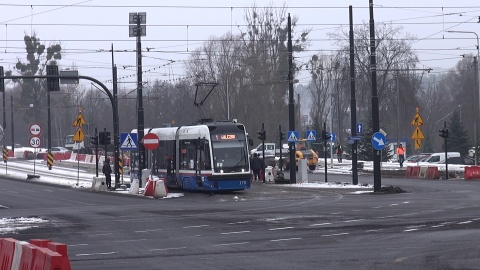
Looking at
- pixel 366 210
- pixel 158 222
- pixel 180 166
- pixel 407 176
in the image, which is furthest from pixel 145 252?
pixel 407 176

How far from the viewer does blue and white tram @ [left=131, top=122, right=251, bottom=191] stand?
3975 cm

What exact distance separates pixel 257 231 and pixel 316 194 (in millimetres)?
18119

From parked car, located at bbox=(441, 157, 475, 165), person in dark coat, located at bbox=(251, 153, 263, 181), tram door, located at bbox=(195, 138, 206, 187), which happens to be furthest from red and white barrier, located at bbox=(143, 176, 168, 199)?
parked car, located at bbox=(441, 157, 475, 165)

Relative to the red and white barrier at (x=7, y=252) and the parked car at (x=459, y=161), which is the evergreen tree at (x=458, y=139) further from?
the red and white barrier at (x=7, y=252)

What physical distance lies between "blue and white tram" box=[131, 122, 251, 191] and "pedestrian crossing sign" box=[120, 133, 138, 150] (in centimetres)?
228

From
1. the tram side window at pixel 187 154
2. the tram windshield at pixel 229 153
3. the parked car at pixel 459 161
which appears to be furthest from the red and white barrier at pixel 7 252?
Result: the parked car at pixel 459 161

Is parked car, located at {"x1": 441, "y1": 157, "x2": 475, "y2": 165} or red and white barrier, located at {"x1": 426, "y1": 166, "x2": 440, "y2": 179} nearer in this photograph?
red and white barrier, located at {"x1": 426, "y1": 166, "x2": 440, "y2": 179}

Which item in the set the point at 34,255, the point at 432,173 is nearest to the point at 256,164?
the point at 432,173

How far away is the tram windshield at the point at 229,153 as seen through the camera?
39844 mm

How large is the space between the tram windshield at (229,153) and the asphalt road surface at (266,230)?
50.7 inches

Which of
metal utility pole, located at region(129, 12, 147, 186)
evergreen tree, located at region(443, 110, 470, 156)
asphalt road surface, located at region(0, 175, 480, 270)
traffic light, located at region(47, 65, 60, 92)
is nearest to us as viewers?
asphalt road surface, located at region(0, 175, 480, 270)

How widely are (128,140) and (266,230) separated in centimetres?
2226

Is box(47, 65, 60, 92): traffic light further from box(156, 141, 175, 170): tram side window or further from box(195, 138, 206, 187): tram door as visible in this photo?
box(195, 138, 206, 187): tram door

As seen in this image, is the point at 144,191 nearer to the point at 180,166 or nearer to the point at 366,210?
the point at 180,166
